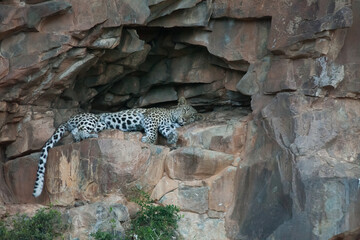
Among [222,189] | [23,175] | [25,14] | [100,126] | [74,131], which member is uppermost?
[25,14]

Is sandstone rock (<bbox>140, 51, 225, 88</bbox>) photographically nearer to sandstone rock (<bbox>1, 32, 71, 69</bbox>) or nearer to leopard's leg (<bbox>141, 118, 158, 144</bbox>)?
leopard's leg (<bbox>141, 118, 158, 144</bbox>)

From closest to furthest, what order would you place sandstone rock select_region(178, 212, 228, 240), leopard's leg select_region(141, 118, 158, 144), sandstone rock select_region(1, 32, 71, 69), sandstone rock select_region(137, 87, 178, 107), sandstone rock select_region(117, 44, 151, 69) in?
sandstone rock select_region(1, 32, 71, 69), sandstone rock select_region(178, 212, 228, 240), leopard's leg select_region(141, 118, 158, 144), sandstone rock select_region(117, 44, 151, 69), sandstone rock select_region(137, 87, 178, 107)

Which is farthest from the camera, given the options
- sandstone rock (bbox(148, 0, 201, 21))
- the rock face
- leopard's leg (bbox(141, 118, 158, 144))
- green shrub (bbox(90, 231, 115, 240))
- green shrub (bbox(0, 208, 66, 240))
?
leopard's leg (bbox(141, 118, 158, 144))

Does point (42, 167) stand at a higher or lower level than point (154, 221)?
higher

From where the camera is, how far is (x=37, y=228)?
1303 cm

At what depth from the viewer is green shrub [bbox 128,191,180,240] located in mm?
13195

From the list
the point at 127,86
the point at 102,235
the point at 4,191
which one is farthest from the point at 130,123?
the point at 102,235

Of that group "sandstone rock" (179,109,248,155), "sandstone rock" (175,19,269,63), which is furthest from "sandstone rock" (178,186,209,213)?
"sandstone rock" (175,19,269,63)

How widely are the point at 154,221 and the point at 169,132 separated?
294 centimetres

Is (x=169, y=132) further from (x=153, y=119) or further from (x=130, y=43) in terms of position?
(x=130, y=43)

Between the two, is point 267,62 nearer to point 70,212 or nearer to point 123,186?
point 123,186

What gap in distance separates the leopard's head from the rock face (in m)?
0.78

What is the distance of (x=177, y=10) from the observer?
15.1 meters

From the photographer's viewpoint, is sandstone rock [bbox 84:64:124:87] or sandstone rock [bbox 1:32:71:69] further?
sandstone rock [bbox 84:64:124:87]
